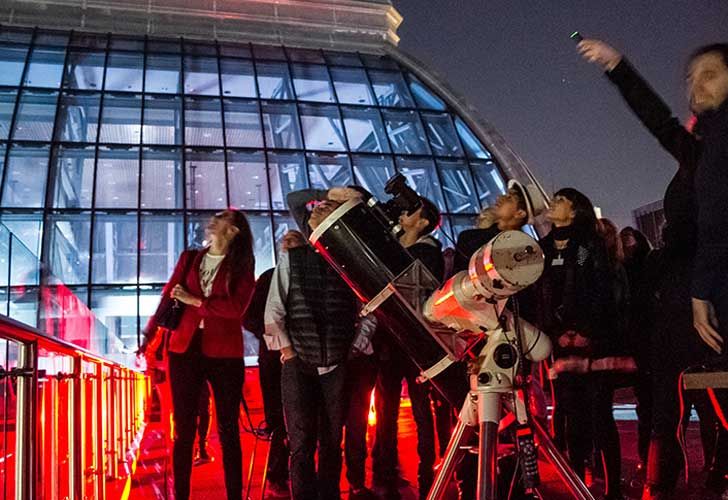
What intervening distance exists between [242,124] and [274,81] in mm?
2151

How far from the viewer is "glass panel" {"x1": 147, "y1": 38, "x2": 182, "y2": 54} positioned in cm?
1862

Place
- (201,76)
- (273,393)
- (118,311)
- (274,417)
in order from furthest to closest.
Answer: (201,76) < (118,311) < (273,393) < (274,417)

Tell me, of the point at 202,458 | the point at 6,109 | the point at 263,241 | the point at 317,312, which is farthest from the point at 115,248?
the point at 317,312

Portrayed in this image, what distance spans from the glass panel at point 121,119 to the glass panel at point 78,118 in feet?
0.70

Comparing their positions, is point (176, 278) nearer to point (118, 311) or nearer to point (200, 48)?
point (118, 311)

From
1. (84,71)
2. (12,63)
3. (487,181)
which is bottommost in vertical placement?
(487,181)

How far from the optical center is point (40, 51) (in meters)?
17.6

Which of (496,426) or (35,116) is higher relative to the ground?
(35,116)

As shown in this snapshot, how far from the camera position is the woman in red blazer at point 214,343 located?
3705 mm

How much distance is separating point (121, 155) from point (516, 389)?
1560cm

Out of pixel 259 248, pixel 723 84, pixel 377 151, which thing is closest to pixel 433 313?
pixel 723 84

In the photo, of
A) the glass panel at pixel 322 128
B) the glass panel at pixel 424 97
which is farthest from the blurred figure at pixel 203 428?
the glass panel at pixel 424 97

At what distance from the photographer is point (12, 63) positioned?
17.1 m

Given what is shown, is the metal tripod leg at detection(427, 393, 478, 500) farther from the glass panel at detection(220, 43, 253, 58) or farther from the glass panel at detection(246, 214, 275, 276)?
the glass panel at detection(220, 43, 253, 58)
